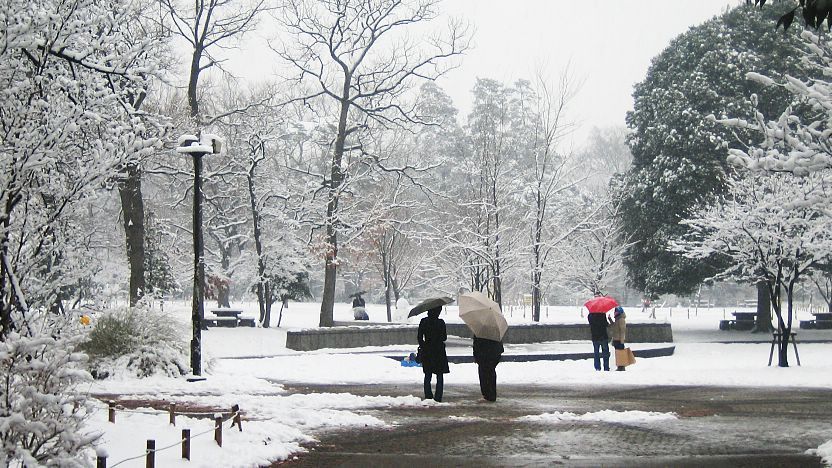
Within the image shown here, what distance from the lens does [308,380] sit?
18.8 m

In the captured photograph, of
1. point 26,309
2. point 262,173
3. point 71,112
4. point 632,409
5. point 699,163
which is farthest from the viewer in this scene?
point 262,173

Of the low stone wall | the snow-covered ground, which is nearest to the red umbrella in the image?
the snow-covered ground

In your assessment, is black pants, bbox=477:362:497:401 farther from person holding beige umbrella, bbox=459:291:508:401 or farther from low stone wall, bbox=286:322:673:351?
low stone wall, bbox=286:322:673:351

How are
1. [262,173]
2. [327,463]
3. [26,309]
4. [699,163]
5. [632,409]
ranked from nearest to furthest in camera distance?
[26,309]
[327,463]
[632,409]
[699,163]
[262,173]

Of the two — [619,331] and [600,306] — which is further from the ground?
[600,306]

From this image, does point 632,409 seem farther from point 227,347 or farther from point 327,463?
point 227,347

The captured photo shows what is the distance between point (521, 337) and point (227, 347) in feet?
31.5

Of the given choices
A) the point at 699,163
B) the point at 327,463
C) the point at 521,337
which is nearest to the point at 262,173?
the point at 521,337

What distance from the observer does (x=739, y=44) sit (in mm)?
37656

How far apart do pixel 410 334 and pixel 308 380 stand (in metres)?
9.16

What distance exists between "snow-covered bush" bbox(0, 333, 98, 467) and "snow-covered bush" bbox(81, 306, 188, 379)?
11087 millimetres

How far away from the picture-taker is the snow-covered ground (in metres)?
9.75

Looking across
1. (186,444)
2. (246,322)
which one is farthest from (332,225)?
(186,444)

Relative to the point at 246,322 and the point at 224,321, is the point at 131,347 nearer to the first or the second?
the point at 224,321
